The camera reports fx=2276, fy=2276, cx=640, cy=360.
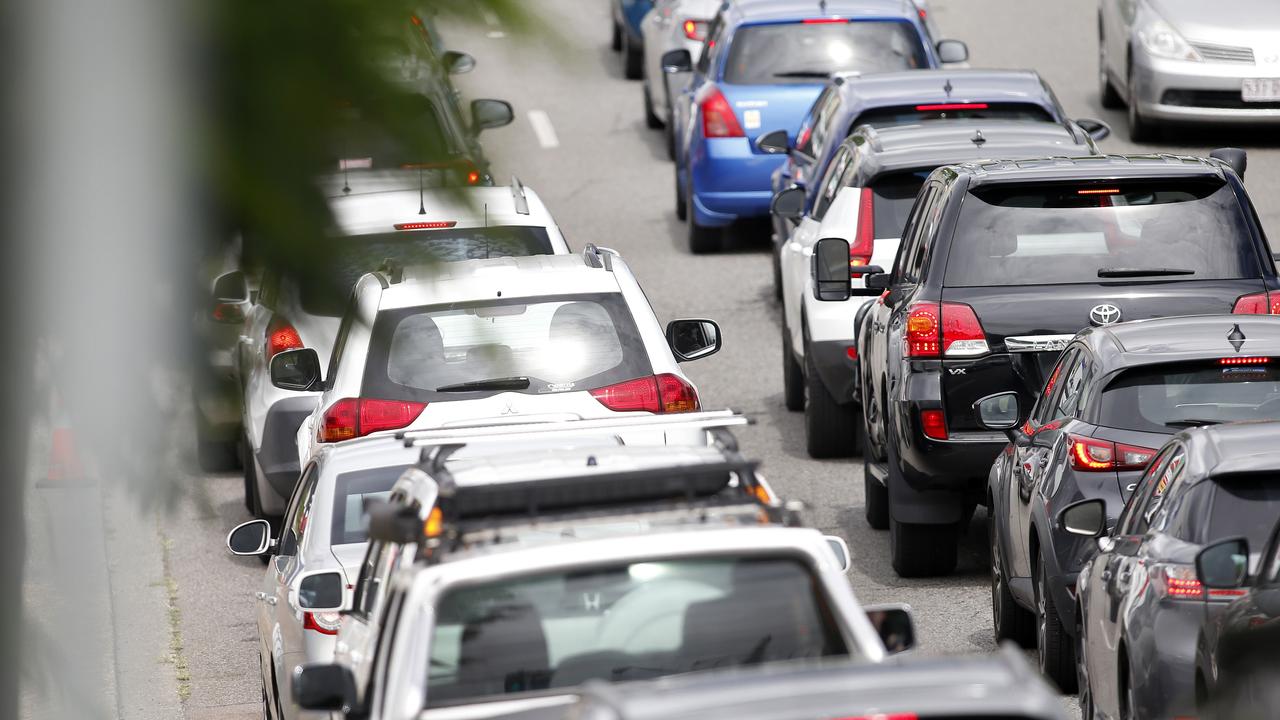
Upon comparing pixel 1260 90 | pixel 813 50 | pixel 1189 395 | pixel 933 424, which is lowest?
pixel 1260 90

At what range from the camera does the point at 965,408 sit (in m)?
10.6

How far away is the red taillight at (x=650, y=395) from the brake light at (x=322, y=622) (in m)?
2.29

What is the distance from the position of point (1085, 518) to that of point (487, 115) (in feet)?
21.4

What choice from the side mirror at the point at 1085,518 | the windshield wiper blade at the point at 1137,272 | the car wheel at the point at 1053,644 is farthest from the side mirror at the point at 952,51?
the side mirror at the point at 1085,518

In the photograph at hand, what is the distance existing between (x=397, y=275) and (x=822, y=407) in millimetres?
12127

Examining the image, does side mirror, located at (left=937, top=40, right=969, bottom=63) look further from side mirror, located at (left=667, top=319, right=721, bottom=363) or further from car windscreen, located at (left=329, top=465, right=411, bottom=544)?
car windscreen, located at (left=329, top=465, right=411, bottom=544)

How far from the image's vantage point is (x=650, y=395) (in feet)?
32.6

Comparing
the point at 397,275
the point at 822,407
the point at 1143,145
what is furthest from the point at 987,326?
the point at 1143,145

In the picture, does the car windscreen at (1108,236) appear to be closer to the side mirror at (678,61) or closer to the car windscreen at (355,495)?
the car windscreen at (355,495)

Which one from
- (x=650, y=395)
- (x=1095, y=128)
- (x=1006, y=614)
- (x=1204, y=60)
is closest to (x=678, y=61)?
(x=1204, y=60)

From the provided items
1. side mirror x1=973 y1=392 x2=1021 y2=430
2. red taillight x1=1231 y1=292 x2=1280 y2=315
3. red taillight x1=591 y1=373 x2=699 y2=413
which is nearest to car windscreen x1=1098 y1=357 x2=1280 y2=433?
side mirror x1=973 y1=392 x2=1021 y2=430

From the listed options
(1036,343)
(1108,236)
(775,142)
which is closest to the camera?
(1036,343)

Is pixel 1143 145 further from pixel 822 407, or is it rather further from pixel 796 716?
pixel 796 716

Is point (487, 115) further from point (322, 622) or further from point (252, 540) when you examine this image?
point (252, 540)
